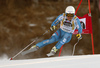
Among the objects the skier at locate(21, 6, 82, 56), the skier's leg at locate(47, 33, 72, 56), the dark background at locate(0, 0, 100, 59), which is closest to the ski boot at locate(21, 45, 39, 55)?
the skier at locate(21, 6, 82, 56)

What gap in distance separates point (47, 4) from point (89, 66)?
176cm

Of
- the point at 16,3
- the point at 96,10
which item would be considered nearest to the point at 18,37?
the point at 16,3

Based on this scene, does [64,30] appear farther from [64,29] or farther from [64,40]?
[64,40]

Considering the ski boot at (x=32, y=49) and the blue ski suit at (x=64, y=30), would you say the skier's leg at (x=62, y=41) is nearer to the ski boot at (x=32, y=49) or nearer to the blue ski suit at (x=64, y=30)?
the blue ski suit at (x=64, y=30)

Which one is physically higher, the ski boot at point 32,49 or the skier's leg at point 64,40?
the skier's leg at point 64,40

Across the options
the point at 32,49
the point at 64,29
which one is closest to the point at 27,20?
the point at 32,49

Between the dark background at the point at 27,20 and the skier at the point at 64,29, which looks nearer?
the skier at the point at 64,29

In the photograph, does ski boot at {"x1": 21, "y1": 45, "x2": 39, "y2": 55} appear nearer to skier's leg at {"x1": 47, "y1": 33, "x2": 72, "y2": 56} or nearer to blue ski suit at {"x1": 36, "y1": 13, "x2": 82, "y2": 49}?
blue ski suit at {"x1": 36, "y1": 13, "x2": 82, "y2": 49}

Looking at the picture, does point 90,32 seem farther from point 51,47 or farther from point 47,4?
point 47,4

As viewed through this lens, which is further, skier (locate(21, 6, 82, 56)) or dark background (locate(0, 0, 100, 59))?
dark background (locate(0, 0, 100, 59))

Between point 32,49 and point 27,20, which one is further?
point 27,20

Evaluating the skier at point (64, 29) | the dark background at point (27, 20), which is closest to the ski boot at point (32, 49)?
the skier at point (64, 29)

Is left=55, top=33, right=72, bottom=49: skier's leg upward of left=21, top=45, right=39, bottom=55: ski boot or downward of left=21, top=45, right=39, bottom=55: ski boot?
upward

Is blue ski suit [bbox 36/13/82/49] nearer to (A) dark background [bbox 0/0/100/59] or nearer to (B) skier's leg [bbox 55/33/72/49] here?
(B) skier's leg [bbox 55/33/72/49]
